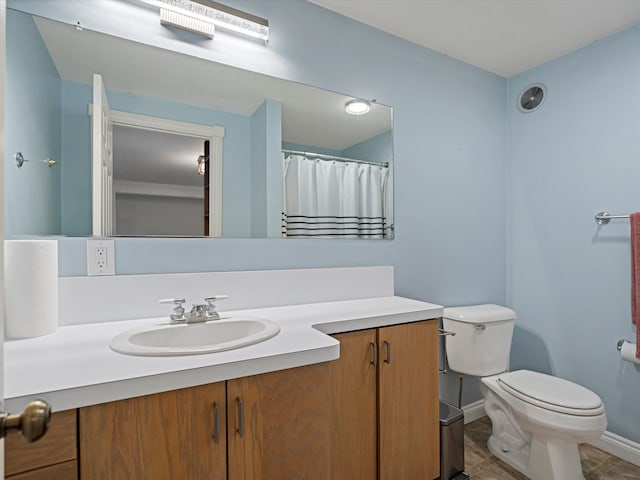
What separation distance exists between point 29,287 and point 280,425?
2.84 feet

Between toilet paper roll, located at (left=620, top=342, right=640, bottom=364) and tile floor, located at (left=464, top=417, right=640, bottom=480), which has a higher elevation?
toilet paper roll, located at (left=620, top=342, right=640, bottom=364)

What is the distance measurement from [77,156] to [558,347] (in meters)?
2.75

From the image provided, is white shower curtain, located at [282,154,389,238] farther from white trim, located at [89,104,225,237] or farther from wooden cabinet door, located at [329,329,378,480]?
wooden cabinet door, located at [329,329,378,480]

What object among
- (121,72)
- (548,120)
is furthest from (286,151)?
(548,120)

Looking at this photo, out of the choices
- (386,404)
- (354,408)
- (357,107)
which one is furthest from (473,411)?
(357,107)

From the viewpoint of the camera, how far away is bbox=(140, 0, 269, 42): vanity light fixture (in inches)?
52.3

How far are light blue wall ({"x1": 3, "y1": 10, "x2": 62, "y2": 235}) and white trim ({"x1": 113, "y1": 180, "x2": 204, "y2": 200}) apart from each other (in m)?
0.20

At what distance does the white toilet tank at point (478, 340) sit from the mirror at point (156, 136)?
0.80 m

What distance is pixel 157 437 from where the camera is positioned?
79 centimetres

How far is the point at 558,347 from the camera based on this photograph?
2.16 metres

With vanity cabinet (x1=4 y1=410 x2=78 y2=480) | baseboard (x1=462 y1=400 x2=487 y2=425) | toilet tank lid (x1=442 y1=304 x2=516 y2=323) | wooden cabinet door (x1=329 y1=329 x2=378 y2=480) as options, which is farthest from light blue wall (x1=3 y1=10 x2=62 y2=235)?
baseboard (x1=462 y1=400 x2=487 y2=425)

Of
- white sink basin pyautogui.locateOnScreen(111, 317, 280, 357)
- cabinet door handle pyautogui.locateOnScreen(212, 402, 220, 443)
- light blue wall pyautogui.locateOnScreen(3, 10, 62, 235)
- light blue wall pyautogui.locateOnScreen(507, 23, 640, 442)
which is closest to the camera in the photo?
cabinet door handle pyautogui.locateOnScreen(212, 402, 220, 443)

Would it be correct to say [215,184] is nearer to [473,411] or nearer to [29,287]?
[29,287]

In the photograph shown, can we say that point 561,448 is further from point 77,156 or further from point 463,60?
point 77,156
